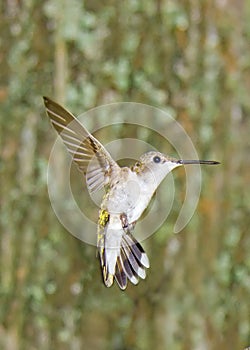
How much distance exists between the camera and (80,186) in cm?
123

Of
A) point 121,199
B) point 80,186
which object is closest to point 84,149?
point 121,199

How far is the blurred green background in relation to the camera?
1252mm

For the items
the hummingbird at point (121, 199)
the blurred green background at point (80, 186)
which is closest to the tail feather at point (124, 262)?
the hummingbird at point (121, 199)

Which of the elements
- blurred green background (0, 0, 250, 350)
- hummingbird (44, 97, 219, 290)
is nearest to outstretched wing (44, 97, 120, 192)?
hummingbird (44, 97, 219, 290)

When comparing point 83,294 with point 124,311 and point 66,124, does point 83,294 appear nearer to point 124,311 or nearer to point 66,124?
point 124,311

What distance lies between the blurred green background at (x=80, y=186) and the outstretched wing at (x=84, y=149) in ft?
2.95

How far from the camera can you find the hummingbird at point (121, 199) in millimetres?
286

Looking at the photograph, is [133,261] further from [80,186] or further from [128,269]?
[80,186]

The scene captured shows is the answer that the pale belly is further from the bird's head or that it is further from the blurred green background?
the blurred green background

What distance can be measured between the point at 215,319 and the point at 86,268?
24cm

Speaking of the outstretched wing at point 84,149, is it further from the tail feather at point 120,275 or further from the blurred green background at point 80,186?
the blurred green background at point 80,186

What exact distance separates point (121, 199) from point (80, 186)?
0.94 metres

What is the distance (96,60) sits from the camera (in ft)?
4.04

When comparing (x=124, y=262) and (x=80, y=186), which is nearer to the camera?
(x=124, y=262)
